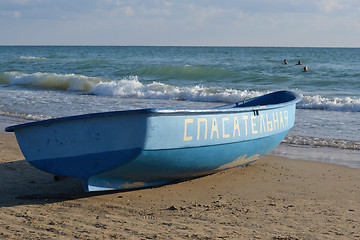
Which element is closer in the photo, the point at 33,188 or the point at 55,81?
the point at 33,188

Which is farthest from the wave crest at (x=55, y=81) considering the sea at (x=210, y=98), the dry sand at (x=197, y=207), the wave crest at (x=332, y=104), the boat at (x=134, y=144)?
the boat at (x=134, y=144)

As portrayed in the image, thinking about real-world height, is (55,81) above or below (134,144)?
below

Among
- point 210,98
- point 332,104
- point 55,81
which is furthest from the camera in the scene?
point 55,81

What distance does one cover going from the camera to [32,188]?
4.58 m

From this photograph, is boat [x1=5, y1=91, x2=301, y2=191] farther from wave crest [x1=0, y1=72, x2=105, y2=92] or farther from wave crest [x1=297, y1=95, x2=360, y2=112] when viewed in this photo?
wave crest [x1=0, y1=72, x2=105, y2=92]

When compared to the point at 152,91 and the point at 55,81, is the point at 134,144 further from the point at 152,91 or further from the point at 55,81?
the point at 55,81

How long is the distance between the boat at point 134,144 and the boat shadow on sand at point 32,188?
0.30 meters

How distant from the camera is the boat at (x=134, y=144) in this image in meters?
3.78

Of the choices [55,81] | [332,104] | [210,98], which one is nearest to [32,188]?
[332,104]

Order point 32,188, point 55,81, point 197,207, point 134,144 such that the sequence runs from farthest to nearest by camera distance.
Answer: point 55,81 → point 32,188 → point 197,207 → point 134,144

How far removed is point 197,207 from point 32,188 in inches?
72.5

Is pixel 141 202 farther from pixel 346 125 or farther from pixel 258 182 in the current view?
pixel 346 125

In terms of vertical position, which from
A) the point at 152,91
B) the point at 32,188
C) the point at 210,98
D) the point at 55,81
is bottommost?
the point at 32,188

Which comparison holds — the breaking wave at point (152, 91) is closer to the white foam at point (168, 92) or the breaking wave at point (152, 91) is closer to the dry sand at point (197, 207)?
the white foam at point (168, 92)
